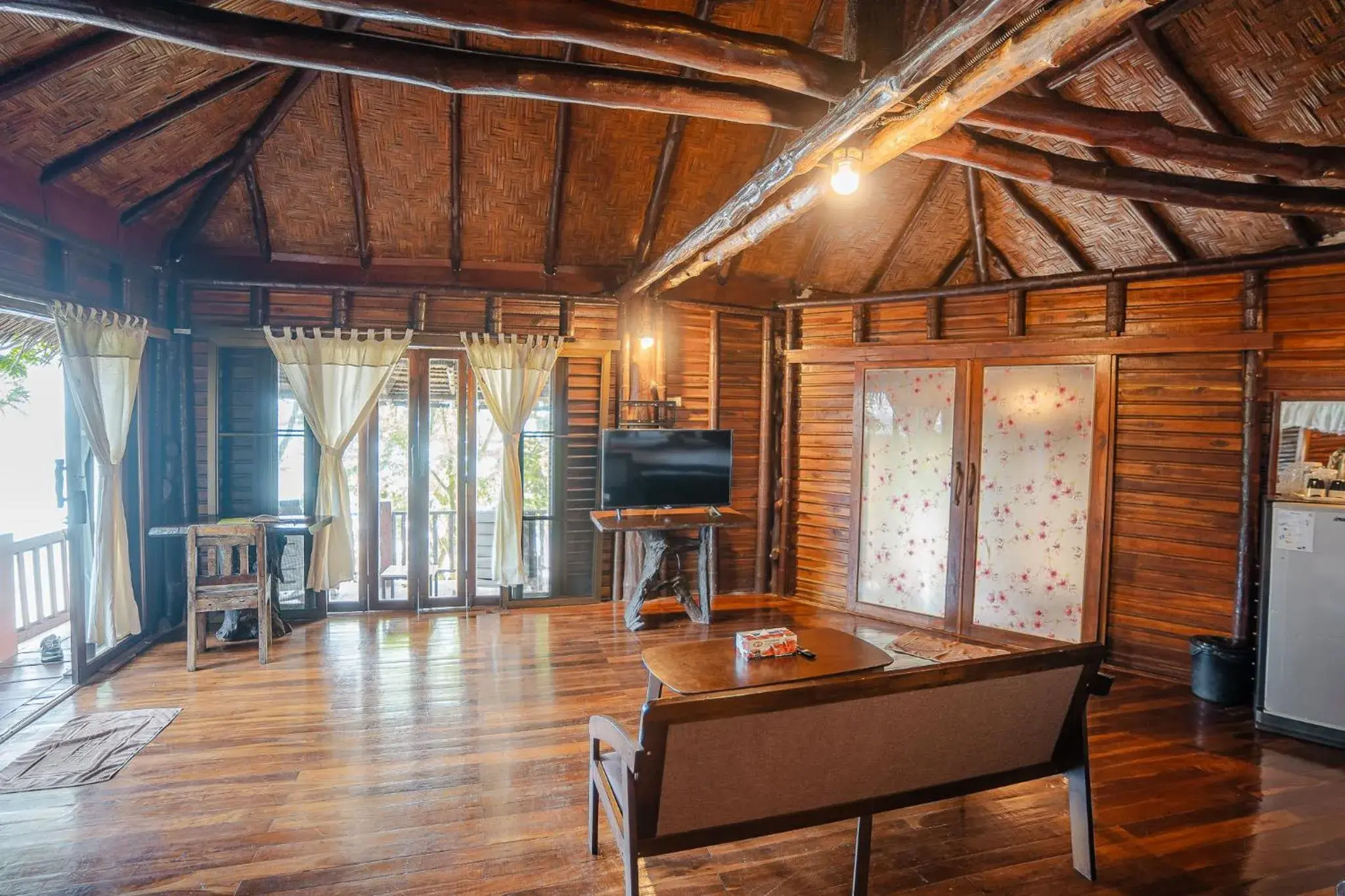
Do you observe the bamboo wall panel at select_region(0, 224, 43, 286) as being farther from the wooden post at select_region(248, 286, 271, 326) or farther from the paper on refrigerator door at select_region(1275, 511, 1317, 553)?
the paper on refrigerator door at select_region(1275, 511, 1317, 553)

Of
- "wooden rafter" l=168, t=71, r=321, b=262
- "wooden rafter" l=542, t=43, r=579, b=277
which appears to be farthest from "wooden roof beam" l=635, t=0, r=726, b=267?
"wooden rafter" l=168, t=71, r=321, b=262

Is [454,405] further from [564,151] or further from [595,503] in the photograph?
[564,151]

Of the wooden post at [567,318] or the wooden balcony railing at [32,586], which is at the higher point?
the wooden post at [567,318]

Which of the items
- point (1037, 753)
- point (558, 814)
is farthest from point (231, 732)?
point (1037, 753)

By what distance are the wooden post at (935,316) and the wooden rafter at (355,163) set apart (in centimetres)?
411

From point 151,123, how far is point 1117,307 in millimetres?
5732

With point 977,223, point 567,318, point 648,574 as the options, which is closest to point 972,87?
point 977,223

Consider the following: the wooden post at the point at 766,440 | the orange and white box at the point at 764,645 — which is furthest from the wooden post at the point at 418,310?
the orange and white box at the point at 764,645

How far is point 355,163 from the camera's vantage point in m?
4.46

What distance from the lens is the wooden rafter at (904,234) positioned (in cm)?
486

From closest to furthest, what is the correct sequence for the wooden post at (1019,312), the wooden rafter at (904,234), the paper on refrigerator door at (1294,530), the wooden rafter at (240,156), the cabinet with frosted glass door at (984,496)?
1. the paper on refrigerator door at (1294,530)
2. the wooden rafter at (240,156)
3. the cabinet with frosted glass door at (984,496)
4. the wooden post at (1019,312)
5. the wooden rafter at (904,234)

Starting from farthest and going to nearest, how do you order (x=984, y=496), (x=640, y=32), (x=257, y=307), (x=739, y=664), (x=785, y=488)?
(x=785, y=488)
(x=257, y=307)
(x=984, y=496)
(x=739, y=664)
(x=640, y=32)

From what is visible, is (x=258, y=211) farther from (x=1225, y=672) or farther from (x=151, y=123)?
(x=1225, y=672)

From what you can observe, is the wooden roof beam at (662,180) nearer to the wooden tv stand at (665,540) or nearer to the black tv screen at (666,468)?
the black tv screen at (666,468)
